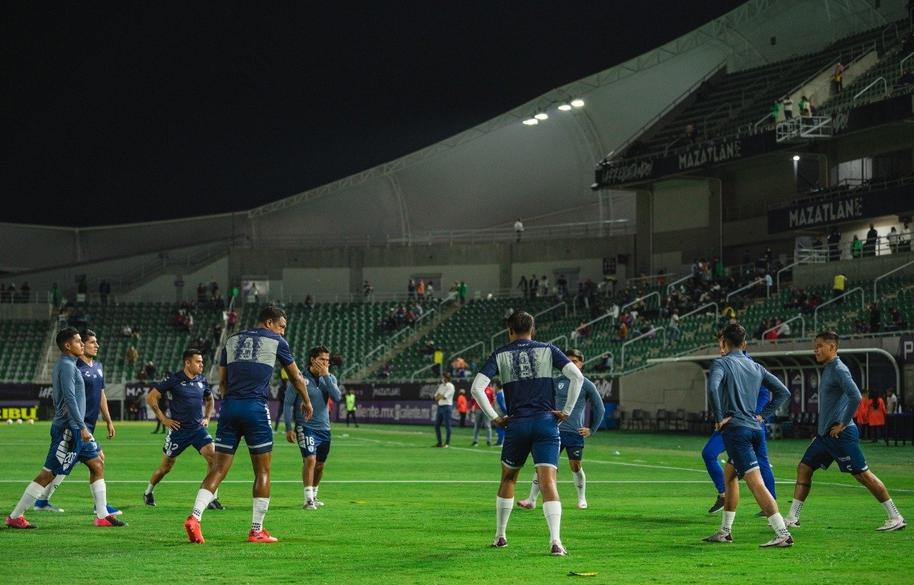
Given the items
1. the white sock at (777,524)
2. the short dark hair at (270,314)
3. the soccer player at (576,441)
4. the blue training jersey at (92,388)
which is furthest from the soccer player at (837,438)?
the blue training jersey at (92,388)

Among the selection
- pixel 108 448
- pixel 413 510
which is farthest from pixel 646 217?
pixel 413 510

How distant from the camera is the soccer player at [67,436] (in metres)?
13.7

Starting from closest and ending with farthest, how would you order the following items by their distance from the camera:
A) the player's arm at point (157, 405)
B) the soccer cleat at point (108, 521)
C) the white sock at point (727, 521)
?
1. the white sock at point (727, 521)
2. the soccer cleat at point (108, 521)
3. the player's arm at point (157, 405)

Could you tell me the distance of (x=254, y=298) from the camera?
77.0m

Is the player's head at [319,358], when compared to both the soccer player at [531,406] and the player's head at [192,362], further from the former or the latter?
the soccer player at [531,406]

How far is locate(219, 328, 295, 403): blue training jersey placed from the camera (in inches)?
496

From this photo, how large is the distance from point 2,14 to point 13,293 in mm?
17540

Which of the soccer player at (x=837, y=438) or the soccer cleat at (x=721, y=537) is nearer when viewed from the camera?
the soccer cleat at (x=721, y=537)

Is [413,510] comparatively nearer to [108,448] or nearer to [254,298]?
[108,448]

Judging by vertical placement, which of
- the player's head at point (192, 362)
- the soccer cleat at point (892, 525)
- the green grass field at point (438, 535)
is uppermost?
the player's head at point (192, 362)

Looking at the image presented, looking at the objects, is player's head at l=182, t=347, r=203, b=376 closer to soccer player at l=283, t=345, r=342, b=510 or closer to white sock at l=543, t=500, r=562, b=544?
→ soccer player at l=283, t=345, r=342, b=510

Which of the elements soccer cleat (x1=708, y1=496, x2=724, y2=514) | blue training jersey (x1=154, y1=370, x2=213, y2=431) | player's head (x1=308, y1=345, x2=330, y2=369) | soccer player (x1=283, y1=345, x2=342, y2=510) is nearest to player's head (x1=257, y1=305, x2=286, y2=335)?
soccer player (x1=283, y1=345, x2=342, y2=510)

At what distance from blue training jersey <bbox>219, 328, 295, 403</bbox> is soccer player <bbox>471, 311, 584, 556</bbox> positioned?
2.18 meters

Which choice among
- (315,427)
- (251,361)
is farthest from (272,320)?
(315,427)
